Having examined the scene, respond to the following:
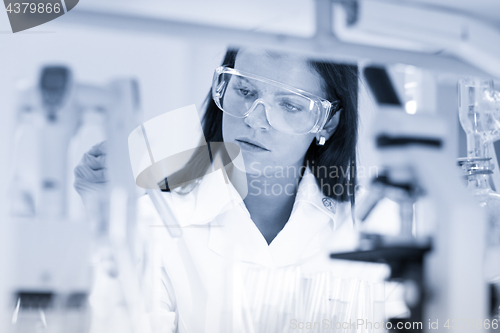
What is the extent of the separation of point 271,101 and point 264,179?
24cm

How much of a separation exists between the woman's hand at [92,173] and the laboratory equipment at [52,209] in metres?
0.03

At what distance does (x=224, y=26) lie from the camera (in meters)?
0.43

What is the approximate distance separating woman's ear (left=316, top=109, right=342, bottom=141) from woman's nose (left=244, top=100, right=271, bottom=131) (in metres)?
0.17

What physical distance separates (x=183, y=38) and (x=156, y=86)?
1.86 ft

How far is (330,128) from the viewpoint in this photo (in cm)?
99

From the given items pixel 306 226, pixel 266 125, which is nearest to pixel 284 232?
pixel 306 226

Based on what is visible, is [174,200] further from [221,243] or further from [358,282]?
[358,282]

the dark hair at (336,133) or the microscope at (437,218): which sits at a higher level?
the dark hair at (336,133)

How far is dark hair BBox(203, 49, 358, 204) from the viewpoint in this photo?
3.03 ft

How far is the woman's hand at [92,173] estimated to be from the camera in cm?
75

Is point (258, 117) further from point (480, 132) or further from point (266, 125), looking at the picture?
point (480, 132)

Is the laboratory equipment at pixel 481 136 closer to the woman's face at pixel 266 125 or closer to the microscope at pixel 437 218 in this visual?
the woman's face at pixel 266 125

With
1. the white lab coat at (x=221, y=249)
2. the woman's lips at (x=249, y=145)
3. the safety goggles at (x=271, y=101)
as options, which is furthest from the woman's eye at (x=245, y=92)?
the white lab coat at (x=221, y=249)

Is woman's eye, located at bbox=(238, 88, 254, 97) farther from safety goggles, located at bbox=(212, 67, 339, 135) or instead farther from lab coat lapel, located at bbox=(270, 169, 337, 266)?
lab coat lapel, located at bbox=(270, 169, 337, 266)
